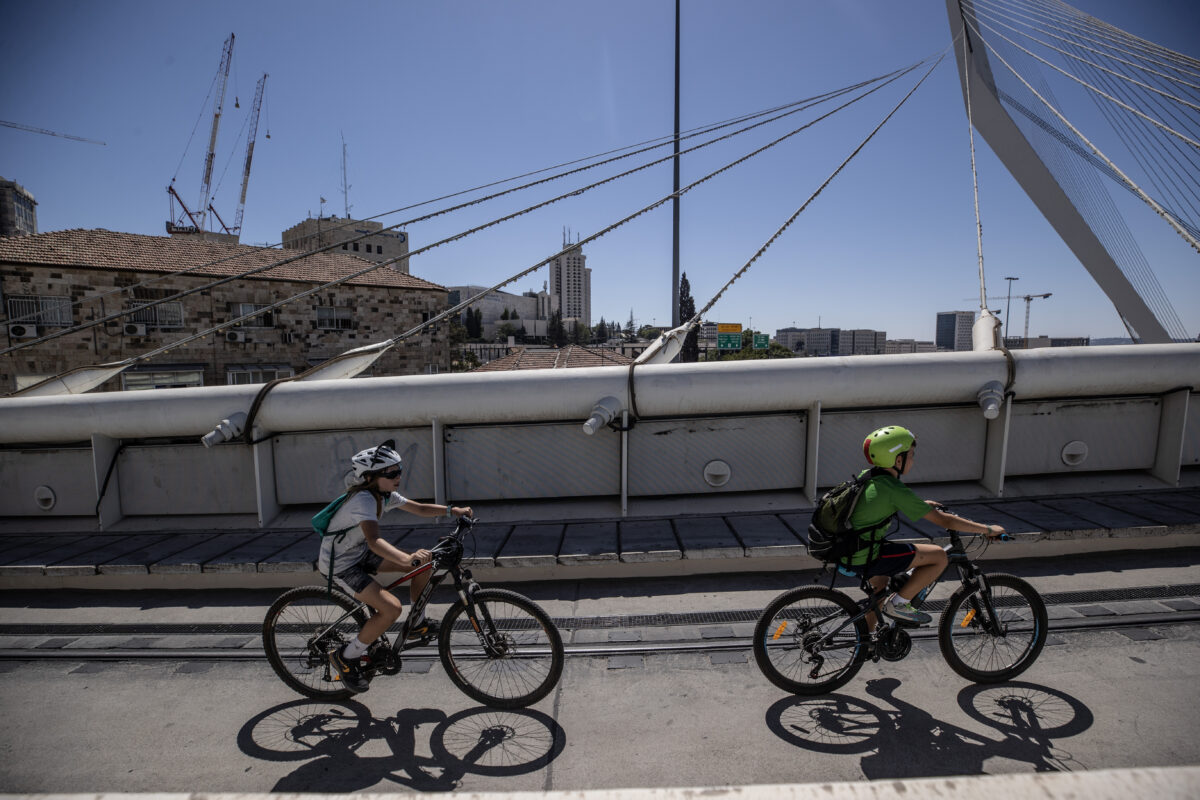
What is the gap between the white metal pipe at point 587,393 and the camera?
6.76 metres

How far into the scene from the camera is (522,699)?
3.87 metres

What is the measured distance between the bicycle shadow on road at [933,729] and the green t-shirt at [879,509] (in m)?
0.98

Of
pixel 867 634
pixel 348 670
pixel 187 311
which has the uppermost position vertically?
pixel 187 311

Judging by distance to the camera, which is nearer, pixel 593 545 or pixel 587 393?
pixel 593 545

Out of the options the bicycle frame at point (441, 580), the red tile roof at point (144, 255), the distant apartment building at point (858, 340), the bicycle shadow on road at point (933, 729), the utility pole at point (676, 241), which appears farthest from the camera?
the distant apartment building at point (858, 340)

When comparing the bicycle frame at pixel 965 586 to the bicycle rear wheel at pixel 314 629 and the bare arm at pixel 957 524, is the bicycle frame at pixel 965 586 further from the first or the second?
the bicycle rear wheel at pixel 314 629

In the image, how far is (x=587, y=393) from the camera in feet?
22.0

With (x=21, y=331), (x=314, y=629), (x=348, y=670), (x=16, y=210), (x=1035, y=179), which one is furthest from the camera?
(x=16, y=210)

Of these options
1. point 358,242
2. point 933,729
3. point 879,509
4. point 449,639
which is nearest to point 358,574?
point 449,639

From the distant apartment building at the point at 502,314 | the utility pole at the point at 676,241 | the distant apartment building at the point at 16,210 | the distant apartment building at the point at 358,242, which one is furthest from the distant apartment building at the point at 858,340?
the distant apartment building at the point at 16,210

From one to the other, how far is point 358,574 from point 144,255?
36913mm

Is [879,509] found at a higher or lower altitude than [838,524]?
higher

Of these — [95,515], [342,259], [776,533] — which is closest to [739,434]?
[776,533]

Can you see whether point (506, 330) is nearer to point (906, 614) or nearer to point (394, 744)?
point (394, 744)
